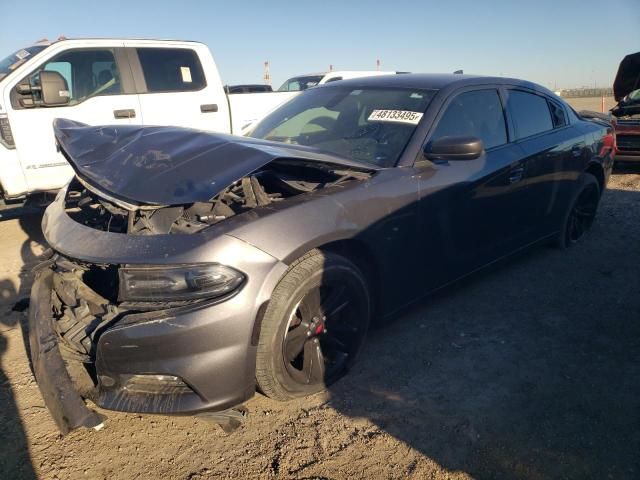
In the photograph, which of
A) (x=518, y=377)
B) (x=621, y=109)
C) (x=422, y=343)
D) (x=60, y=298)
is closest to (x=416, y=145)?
(x=422, y=343)

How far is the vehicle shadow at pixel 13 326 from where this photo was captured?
219cm

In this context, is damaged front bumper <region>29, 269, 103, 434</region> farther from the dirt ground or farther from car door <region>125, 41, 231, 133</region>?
car door <region>125, 41, 231, 133</region>

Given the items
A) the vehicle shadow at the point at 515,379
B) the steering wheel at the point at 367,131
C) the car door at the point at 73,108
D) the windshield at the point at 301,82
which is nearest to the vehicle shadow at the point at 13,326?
the car door at the point at 73,108

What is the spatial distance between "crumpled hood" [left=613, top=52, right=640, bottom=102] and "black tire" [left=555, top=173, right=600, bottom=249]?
16.1 feet

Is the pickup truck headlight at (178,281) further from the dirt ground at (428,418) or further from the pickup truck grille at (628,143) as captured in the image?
the pickup truck grille at (628,143)

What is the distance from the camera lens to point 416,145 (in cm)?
300

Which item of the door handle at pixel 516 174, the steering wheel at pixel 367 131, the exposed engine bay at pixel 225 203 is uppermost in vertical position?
the steering wheel at pixel 367 131

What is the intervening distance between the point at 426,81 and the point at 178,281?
2393mm

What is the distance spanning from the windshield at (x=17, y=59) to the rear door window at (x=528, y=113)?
5.11 m

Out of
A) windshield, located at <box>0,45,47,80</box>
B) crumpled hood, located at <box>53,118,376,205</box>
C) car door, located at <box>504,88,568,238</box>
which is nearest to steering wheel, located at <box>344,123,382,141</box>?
crumpled hood, located at <box>53,118,376,205</box>

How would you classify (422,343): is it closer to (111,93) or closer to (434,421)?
(434,421)

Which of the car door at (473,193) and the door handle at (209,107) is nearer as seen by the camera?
the car door at (473,193)

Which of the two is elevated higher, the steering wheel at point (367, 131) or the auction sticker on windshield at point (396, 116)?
the auction sticker on windshield at point (396, 116)

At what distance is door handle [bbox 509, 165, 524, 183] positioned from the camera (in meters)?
3.55
